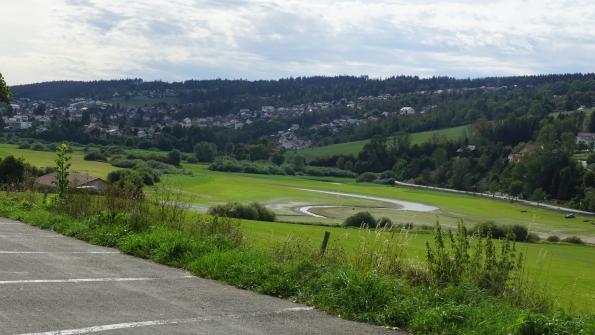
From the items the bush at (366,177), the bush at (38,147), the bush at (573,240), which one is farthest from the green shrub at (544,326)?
the bush at (366,177)

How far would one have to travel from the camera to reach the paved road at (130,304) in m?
7.14

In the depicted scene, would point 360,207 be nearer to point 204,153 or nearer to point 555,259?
point 555,259

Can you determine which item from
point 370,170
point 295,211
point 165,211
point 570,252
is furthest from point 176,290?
point 370,170

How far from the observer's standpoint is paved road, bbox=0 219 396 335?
23.4 feet

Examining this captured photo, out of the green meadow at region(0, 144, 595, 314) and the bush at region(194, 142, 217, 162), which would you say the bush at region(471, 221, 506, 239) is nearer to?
the green meadow at region(0, 144, 595, 314)

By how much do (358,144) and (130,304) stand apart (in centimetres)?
16728

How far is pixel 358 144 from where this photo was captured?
174250 mm

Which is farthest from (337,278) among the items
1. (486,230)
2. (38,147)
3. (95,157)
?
(38,147)

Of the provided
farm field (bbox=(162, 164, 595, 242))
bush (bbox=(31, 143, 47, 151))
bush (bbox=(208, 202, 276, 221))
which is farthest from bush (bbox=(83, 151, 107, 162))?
bush (bbox=(208, 202, 276, 221))

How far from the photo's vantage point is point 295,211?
70375mm

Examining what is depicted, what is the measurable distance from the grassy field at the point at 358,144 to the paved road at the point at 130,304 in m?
150

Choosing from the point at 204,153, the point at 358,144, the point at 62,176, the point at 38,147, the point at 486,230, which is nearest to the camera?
the point at 62,176

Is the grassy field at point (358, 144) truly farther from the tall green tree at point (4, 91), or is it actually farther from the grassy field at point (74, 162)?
the tall green tree at point (4, 91)

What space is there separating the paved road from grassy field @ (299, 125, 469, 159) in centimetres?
15043
